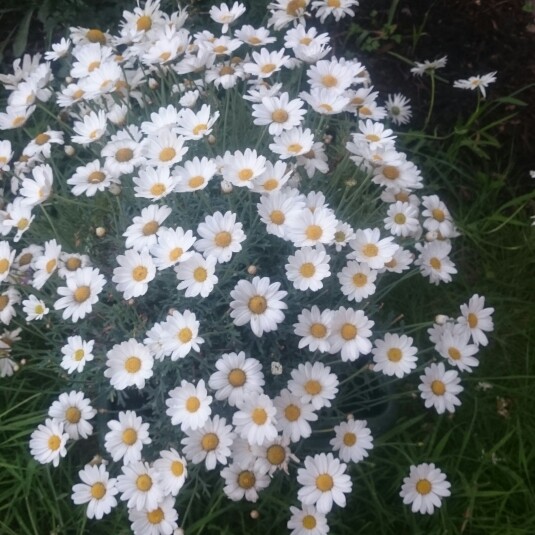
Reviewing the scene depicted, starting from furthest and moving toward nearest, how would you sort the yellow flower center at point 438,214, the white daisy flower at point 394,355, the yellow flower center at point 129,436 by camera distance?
the yellow flower center at point 438,214
the white daisy flower at point 394,355
the yellow flower center at point 129,436

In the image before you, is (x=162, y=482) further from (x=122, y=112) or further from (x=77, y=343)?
(x=122, y=112)

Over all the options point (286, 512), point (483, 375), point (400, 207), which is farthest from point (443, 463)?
point (400, 207)

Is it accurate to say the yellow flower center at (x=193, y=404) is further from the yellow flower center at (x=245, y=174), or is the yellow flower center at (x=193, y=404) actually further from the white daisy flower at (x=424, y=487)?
the white daisy flower at (x=424, y=487)

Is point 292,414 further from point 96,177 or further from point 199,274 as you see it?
point 96,177

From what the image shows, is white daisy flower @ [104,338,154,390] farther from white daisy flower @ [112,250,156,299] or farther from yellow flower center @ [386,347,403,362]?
yellow flower center @ [386,347,403,362]

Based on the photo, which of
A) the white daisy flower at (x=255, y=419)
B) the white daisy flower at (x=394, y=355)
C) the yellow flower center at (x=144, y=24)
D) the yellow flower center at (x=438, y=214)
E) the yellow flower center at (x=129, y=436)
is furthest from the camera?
the yellow flower center at (x=144, y=24)

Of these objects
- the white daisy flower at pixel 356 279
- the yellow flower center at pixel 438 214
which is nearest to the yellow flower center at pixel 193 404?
the white daisy flower at pixel 356 279

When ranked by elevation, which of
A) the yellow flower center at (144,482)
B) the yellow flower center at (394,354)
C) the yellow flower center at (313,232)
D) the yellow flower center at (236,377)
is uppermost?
the yellow flower center at (313,232)
